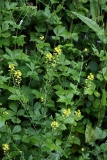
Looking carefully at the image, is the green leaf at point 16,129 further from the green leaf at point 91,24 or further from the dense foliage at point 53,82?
the green leaf at point 91,24

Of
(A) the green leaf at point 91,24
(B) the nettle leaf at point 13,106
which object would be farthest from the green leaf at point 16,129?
(A) the green leaf at point 91,24

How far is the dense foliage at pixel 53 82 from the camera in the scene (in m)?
2.62

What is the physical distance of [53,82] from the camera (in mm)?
2930

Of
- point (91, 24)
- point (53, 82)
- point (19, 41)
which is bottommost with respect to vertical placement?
point (53, 82)

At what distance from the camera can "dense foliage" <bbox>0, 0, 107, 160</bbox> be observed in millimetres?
2615

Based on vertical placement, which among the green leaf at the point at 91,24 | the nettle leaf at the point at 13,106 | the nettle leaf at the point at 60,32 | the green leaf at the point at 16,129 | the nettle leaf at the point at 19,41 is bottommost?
the green leaf at the point at 16,129

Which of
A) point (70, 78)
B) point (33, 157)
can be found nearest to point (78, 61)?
point (70, 78)

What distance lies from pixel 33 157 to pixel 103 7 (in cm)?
138

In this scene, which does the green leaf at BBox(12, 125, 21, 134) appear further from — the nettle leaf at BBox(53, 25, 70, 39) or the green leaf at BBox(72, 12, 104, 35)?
the green leaf at BBox(72, 12, 104, 35)

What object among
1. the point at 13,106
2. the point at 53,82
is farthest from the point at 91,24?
the point at 13,106

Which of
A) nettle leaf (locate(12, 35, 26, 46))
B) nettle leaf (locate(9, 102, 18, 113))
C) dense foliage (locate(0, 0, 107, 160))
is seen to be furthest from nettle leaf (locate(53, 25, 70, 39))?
nettle leaf (locate(9, 102, 18, 113))

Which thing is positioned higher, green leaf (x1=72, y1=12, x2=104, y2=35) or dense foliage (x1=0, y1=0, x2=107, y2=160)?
green leaf (x1=72, y1=12, x2=104, y2=35)

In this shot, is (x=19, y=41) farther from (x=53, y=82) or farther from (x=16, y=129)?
(x=16, y=129)

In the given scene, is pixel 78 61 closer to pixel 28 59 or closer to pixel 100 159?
pixel 28 59
